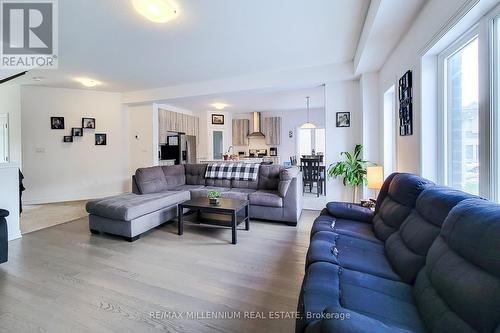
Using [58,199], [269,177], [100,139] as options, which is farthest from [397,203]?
[58,199]

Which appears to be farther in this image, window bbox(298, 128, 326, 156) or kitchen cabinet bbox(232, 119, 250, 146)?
kitchen cabinet bbox(232, 119, 250, 146)

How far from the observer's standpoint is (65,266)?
2412 millimetres

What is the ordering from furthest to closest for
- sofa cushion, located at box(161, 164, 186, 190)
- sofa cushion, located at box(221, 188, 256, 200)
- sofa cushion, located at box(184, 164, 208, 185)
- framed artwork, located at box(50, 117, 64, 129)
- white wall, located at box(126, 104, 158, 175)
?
1. white wall, located at box(126, 104, 158, 175)
2. framed artwork, located at box(50, 117, 64, 129)
3. sofa cushion, located at box(184, 164, 208, 185)
4. sofa cushion, located at box(161, 164, 186, 190)
5. sofa cushion, located at box(221, 188, 256, 200)

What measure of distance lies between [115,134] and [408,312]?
21.2ft

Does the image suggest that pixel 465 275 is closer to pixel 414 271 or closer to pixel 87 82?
pixel 414 271

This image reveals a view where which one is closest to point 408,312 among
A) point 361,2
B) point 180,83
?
point 361,2

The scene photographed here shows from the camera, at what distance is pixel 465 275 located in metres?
0.94

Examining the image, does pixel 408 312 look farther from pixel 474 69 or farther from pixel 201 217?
pixel 201 217

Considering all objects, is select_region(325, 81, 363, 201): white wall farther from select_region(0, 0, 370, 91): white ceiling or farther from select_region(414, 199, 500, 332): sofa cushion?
select_region(414, 199, 500, 332): sofa cushion

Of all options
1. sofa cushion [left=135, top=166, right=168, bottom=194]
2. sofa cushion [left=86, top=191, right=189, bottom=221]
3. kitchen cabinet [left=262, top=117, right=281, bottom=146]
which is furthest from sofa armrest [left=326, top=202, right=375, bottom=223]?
kitchen cabinet [left=262, top=117, right=281, bottom=146]

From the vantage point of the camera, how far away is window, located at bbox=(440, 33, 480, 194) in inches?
68.0

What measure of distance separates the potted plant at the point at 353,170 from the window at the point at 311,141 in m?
4.14

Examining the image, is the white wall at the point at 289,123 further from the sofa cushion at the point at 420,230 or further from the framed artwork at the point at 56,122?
the sofa cushion at the point at 420,230

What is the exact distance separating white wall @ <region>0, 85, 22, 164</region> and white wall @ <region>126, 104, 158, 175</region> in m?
2.04
